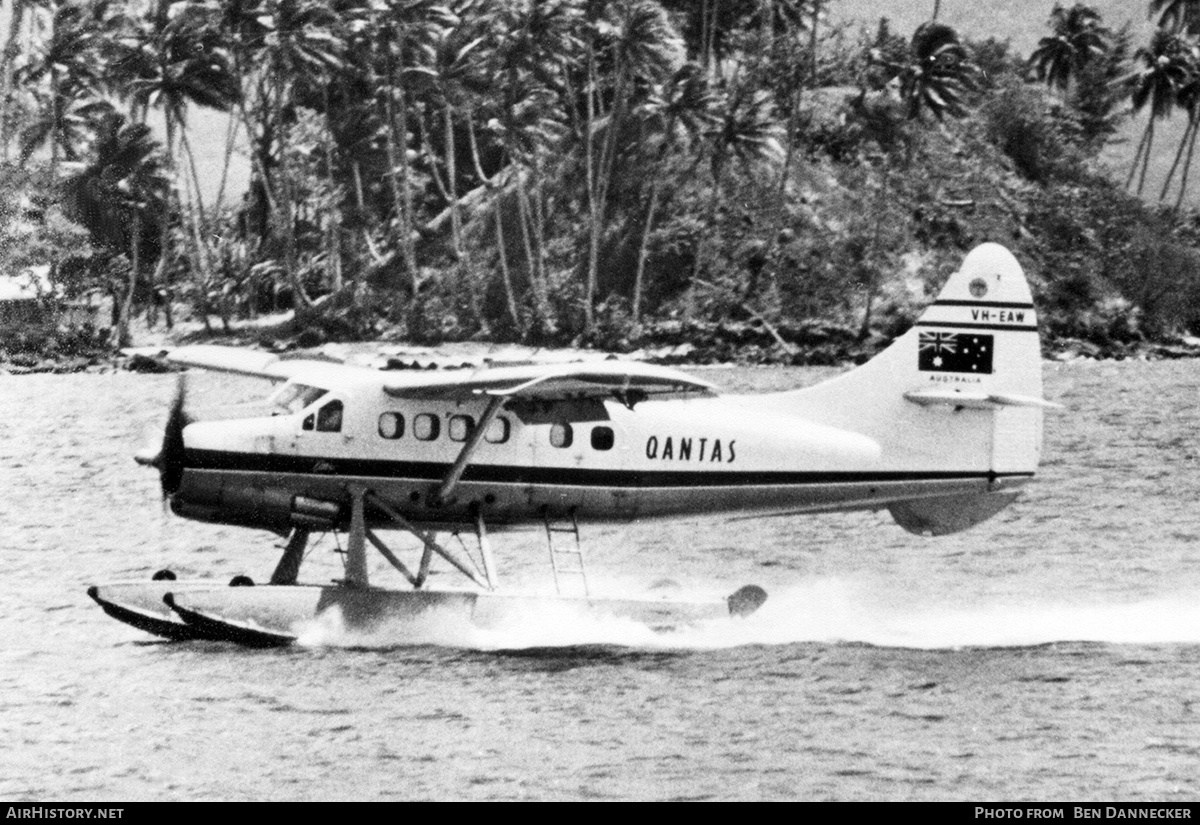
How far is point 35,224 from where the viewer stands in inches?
3356

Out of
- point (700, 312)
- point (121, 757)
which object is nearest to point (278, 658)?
point (121, 757)

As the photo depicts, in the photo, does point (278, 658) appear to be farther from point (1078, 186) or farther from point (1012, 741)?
point (1078, 186)

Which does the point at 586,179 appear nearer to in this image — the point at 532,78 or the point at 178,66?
the point at 532,78

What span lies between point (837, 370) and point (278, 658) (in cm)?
4345

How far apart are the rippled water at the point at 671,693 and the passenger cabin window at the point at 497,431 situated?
2391 millimetres

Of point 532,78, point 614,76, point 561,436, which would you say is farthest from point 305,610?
point 614,76

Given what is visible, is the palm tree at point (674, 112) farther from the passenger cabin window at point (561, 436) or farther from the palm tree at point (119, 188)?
the passenger cabin window at point (561, 436)

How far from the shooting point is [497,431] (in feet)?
70.5

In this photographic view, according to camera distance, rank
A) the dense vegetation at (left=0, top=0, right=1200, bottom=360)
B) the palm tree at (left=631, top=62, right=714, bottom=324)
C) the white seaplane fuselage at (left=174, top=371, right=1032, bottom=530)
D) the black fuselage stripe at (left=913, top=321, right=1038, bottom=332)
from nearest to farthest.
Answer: the white seaplane fuselage at (left=174, top=371, right=1032, bottom=530) → the black fuselage stripe at (left=913, top=321, right=1038, bottom=332) → the palm tree at (left=631, top=62, right=714, bottom=324) → the dense vegetation at (left=0, top=0, right=1200, bottom=360)

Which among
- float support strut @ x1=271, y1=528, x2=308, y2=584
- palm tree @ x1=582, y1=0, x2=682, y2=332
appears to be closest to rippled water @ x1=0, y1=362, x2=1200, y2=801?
float support strut @ x1=271, y1=528, x2=308, y2=584

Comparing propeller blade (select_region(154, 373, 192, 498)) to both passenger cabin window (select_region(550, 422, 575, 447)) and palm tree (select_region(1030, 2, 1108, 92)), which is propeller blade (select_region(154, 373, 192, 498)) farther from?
palm tree (select_region(1030, 2, 1108, 92))

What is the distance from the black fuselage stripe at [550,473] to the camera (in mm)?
21000

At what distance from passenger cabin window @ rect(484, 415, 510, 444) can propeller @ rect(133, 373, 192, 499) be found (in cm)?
326

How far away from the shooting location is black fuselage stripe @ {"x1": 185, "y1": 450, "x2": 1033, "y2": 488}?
2100cm
